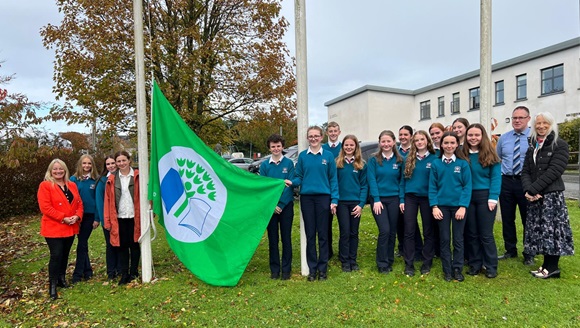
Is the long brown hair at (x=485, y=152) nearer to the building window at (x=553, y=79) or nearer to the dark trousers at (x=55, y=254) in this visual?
the dark trousers at (x=55, y=254)

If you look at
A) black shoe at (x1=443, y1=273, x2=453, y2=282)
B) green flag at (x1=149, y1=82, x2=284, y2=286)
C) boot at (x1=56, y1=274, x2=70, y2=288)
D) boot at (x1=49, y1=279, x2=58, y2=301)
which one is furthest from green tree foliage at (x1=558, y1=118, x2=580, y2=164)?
boot at (x1=49, y1=279, x2=58, y2=301)

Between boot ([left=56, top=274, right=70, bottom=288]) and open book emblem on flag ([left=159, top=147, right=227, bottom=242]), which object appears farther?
boot ([left=56, top=274, right=70, bottom=288])

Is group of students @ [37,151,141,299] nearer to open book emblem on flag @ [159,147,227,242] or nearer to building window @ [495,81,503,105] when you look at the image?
open book emblem on flag @ [159,147,227,242]

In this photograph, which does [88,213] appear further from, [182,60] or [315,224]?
[182,60]

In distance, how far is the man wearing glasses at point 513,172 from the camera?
5.31 meters

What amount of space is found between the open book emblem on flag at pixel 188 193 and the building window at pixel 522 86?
32.4m

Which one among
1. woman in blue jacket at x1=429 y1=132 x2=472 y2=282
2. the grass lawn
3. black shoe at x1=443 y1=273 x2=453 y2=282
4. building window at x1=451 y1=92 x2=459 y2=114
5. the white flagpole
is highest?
building window at x1=451 y1=92 x2=459 y2=114

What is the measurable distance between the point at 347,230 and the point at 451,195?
1413 millimetres

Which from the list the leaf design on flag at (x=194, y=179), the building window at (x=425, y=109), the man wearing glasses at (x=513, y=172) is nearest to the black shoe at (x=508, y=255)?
the man wearing glasses at (x=513, y=172)

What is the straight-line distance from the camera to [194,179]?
503 cm

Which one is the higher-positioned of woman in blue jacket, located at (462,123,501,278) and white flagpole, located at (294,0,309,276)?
white flagpole, located at (294,0,309,276)

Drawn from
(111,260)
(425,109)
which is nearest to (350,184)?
(111,260)

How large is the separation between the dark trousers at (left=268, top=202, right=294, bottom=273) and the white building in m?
18.6

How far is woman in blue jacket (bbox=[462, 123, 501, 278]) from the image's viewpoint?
15.8 ft
